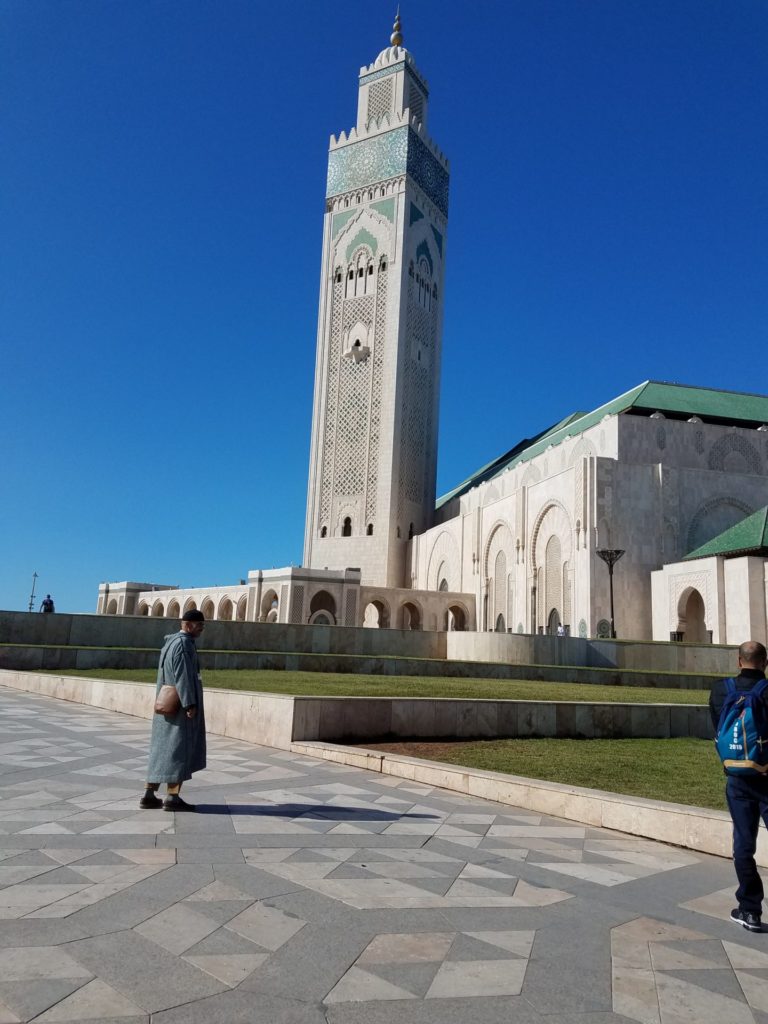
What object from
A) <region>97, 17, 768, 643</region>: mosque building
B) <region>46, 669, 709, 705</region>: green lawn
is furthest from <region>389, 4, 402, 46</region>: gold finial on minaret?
<region>46, 669, 709, 705</region>: green lawn

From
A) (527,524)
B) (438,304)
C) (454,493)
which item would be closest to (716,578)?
(527,524)

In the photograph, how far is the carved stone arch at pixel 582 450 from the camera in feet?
99.0

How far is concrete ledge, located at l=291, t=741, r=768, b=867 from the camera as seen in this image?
4.44 meters

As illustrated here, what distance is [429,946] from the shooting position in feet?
8.70

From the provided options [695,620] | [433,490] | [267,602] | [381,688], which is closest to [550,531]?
[695,620]

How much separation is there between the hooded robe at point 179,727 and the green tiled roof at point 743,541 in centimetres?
2196

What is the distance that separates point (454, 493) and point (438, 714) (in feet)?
137

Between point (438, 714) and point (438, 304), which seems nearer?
point (438, 714)

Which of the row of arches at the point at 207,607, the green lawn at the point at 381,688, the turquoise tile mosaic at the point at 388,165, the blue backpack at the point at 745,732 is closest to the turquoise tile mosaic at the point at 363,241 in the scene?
the turquoise tile mosaic at the point at 388,165

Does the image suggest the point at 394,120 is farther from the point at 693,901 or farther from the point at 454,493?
the point at 693,901

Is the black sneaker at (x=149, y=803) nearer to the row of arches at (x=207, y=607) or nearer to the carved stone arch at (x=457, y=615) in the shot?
the row of arches at (x=207, y=607)

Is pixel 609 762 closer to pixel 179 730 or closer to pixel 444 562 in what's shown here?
pixel 179 730

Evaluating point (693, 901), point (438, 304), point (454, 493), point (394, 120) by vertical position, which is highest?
point (394, 120)

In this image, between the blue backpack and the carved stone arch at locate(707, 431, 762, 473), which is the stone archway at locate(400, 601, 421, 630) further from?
the blue backpack
